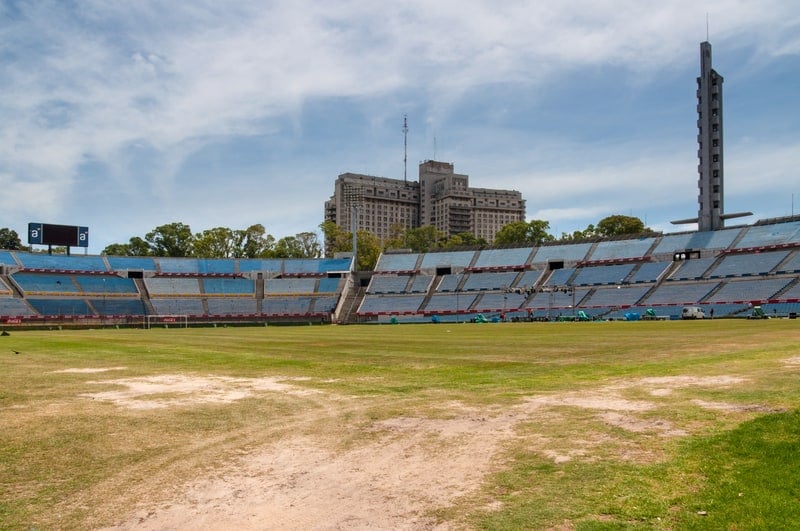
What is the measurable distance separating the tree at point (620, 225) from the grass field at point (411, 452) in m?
134

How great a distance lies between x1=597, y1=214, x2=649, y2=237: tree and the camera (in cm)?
14138

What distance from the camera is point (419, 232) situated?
586 ft

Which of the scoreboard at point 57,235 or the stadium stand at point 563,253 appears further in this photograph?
the stadium stand at point 563,253

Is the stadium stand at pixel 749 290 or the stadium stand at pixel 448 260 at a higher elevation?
the stadium stand at pixel 448 260

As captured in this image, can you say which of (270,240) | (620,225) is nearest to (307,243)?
(270,240)

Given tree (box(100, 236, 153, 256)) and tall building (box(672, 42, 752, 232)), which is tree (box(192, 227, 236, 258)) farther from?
tall building (box(672, 42, 752, 232))

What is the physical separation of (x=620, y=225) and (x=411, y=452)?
146 metres

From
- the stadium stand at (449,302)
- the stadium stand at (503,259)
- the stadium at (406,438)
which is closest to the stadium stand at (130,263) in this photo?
the stadium stand at (449,302)

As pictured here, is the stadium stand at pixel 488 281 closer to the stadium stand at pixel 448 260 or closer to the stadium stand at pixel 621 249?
the stadium stand at pixel 448 260

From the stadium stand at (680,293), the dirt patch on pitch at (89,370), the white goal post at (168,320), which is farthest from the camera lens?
the white goal post at (168,320)

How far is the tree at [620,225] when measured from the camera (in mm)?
141375

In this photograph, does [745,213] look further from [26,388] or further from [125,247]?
[125,247]

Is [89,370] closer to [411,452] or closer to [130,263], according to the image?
[411,452]

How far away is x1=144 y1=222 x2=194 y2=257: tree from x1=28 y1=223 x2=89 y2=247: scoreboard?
1933 inches
